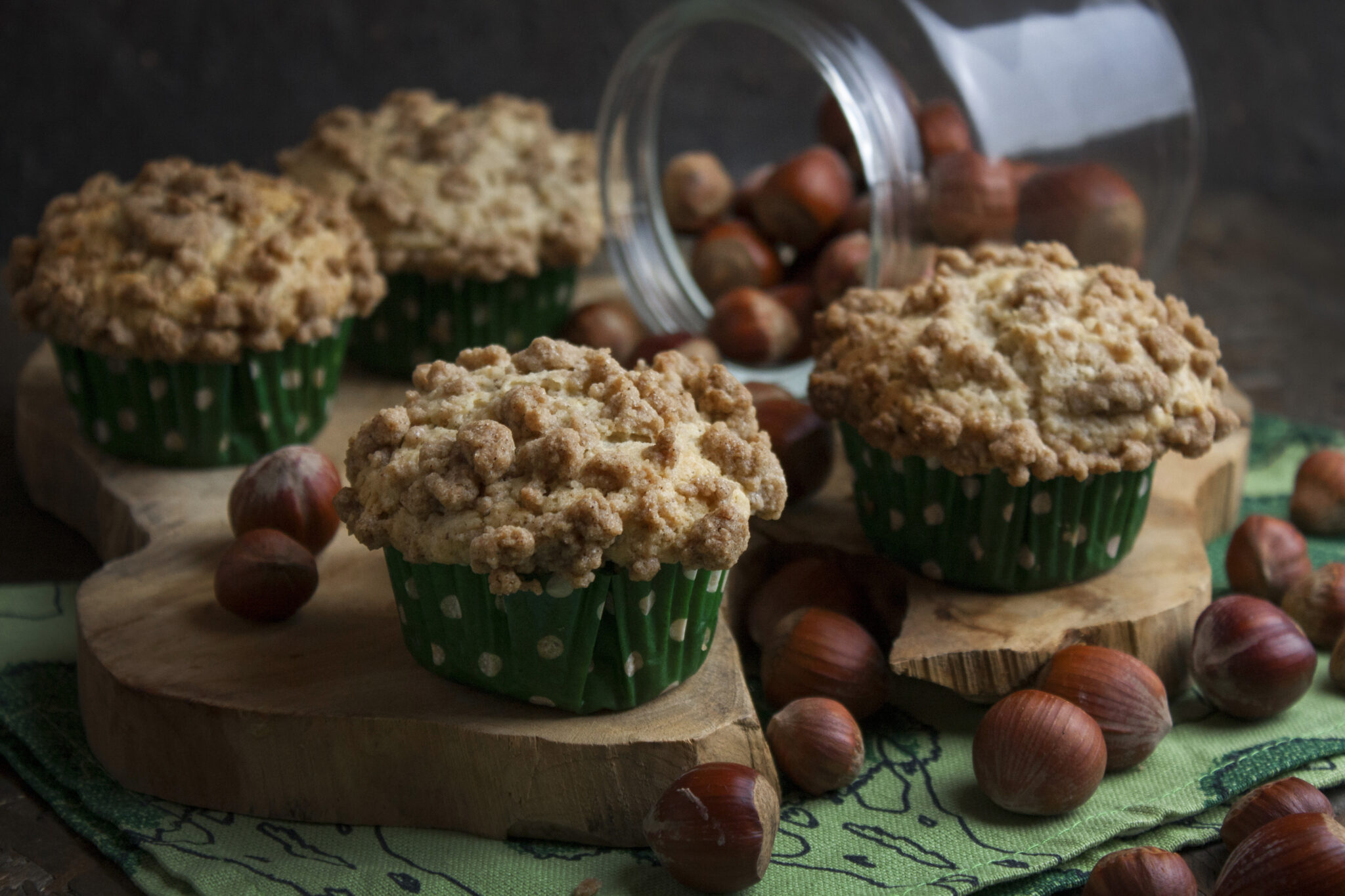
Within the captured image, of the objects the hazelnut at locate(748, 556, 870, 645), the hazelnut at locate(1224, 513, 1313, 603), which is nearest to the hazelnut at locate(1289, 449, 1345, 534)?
the hazelnut at locate(1224, 513, 1313, 603)

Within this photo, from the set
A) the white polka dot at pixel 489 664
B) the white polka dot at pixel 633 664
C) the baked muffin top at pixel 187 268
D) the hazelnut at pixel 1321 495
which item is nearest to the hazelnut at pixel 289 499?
the baked muffin top at pixel 187 268

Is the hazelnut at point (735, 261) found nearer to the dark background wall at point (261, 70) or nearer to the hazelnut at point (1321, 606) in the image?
the dark background wall at point (261, 70)

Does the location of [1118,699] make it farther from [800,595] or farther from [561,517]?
[561,517]

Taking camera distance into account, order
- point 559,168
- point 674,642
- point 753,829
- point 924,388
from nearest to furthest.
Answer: point 753,829 < point 674,642 < point 924,388 < point 559,168

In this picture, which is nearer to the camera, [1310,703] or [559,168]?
[1310,703]

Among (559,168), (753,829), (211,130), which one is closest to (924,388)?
(753,829)

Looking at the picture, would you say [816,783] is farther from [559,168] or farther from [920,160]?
[559,168]
